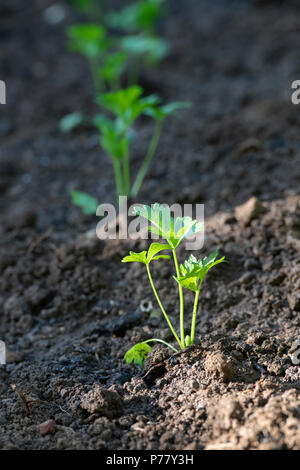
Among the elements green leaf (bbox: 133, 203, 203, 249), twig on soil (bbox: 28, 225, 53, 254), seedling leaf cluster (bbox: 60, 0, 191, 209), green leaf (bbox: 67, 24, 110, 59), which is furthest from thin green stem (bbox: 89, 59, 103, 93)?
green leaf (bbox: 133, 203, 203, 249)

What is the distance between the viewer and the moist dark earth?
1523mm

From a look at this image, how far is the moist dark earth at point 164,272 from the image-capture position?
60.0 inches

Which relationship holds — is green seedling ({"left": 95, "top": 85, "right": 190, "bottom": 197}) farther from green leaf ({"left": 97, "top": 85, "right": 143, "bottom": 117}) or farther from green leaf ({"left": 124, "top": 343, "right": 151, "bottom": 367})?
green leaf ({"left": 124, "top": 343, "right": 151, "bottom": 367})

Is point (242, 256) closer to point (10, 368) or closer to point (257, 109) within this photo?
point (10, 368)

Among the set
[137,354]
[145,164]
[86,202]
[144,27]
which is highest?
[144,27]

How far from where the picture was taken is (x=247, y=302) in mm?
2025

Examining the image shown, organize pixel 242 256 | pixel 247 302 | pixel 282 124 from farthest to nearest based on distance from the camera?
pixel 282 124 → pixel 242 256 → pixel 247 302

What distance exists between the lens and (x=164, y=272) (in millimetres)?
2203

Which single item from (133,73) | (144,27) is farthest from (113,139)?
(144,27)

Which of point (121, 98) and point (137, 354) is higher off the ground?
point (121, 98)

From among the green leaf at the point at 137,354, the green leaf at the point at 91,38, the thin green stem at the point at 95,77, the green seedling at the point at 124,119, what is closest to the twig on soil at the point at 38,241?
the green seedling at the point at 124,119

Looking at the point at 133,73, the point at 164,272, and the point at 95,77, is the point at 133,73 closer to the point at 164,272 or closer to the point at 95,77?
the point at 95,77
